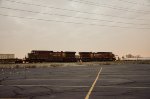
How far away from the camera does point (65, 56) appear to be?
6556 cm

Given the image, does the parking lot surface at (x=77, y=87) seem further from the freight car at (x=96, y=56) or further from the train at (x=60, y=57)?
the freight car at (x=96, y=56)

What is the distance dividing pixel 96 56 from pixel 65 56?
1048 cm

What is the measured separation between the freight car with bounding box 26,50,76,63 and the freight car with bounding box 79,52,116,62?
342 centimetres

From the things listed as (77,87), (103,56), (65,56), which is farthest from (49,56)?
(77,87)

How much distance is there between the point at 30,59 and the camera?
198 ft

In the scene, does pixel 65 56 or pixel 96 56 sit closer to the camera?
pixel 65 56

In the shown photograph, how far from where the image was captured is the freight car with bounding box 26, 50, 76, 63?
198 feet

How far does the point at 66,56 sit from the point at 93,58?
29.8 ft

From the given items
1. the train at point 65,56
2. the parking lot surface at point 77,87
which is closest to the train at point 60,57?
the train at point 65,56

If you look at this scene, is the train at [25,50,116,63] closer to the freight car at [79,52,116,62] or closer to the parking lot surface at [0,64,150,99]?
the freight car at [79,52,116,62]

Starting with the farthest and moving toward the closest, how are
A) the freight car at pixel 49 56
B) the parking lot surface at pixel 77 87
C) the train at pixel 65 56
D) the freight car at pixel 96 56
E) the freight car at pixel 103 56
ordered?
1. the freight car at pixel 103 56
2. the freight car at pixel 96 56
3. the train at pixel 65 56
4. the freight car at pixel 49 56
5. the parking lot surface at pixel 77 87

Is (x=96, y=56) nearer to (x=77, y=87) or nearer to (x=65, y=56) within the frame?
(x=65, y=56)

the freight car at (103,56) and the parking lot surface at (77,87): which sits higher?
the freight car at (103,56)

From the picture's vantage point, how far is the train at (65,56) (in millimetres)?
60737
